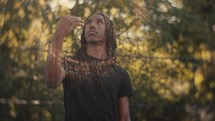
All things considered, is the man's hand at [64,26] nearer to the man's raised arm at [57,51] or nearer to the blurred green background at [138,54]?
the man's raised arm at [57,51]

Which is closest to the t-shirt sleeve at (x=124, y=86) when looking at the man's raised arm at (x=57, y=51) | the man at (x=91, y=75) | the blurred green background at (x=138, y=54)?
the man at (x=91, y=75)

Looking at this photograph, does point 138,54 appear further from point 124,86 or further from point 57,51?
point 57,51

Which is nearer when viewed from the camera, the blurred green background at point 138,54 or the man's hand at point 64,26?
the man's hand at point 64,26

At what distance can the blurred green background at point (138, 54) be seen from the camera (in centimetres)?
388

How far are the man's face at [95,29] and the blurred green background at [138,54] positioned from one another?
4.73 feet

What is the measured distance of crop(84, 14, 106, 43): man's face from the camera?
1930mm

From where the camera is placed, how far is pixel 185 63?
16.4ft

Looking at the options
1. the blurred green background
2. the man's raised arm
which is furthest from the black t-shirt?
the blurred green background

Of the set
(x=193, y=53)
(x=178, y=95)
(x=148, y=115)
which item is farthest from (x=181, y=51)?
(x=148, y=115)

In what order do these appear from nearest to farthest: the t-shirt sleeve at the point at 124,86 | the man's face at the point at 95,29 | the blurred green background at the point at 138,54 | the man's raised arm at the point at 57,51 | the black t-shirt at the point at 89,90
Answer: the man's raised arm at the point at 57,51, the black t-shirt at the point at 89,90, the man's face at the point at 95,29, the t-shirt sleeve at the point at 124,86, the blurred green background at the point at 138,54

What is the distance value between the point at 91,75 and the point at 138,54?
108 inches

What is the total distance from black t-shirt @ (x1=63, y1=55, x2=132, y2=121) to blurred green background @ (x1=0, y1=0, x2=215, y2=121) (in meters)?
1.57

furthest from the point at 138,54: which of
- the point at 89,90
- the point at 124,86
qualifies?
the point at 89,90

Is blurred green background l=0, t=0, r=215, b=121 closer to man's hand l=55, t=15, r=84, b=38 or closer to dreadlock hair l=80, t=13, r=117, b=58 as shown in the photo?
dreadlock hair l=80, t=13, r=117, b=58
